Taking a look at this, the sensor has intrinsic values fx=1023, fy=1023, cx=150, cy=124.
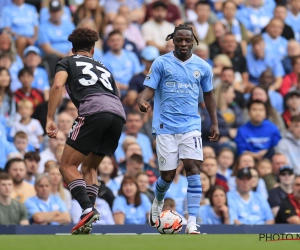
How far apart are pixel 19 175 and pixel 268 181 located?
166 inches

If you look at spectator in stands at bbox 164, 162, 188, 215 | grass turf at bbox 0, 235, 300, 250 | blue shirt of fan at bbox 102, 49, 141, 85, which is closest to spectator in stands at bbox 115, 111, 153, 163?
spectator in stands at bbox 164, 162, 188, 215

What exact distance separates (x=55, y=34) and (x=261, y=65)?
4.25 metres

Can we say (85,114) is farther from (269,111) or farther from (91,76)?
(269,111)

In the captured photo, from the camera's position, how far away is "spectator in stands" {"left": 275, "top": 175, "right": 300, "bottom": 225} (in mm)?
15102

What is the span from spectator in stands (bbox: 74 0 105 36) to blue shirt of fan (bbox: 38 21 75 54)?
25.1 inches

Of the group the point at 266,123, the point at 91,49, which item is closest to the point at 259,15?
the point at 266,123

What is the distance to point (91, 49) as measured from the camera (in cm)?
1160

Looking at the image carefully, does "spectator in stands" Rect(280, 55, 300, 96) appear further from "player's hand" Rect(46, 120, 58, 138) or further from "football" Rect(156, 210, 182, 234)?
"player's hand" Rect(46, 120, 58, 138)

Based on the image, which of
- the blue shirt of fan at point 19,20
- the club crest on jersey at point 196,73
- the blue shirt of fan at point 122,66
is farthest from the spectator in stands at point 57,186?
the blue shirt of fan at point 19,20

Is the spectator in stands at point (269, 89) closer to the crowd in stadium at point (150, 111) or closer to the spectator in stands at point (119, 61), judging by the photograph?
the crowd in stadium at point (150, 111)

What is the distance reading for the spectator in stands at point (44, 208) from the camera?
1448cm

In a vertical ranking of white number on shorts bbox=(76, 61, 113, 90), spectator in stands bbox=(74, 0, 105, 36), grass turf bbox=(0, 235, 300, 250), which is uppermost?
spectator in stands bbox=(74, 0, 105, 36)

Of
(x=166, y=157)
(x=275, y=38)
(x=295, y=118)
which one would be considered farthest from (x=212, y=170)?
(x=275, y=38)

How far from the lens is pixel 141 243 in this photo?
30.4 feet
